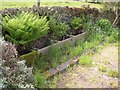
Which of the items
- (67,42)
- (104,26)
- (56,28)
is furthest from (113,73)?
(104,26)

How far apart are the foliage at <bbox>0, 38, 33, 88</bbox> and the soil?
3.93 ft

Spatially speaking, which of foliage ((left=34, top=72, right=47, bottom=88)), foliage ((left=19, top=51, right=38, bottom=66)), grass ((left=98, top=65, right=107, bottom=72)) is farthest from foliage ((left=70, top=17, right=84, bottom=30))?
foliage ((left=34, top=72, right=47, bottom=88))

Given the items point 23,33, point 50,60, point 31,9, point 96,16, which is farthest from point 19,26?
point 96,16

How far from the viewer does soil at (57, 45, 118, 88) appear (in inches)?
182

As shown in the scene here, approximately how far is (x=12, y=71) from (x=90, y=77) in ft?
7.35

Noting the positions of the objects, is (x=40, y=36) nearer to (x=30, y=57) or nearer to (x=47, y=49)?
(x=47, y=49)

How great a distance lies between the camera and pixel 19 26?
487 cm

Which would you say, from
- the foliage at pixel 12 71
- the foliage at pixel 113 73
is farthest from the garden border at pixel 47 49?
the foliage at pixel 113 73

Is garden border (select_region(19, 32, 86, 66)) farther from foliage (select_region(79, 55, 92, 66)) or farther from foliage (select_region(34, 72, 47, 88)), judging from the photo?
foliage (select_region(79, 55, 92, 66))

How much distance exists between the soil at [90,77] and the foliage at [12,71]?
120cm

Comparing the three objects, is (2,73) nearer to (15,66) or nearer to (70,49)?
(15,66)

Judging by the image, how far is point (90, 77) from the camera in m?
5.03

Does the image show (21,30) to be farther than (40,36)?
No

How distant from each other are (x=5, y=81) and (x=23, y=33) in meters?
1.97
